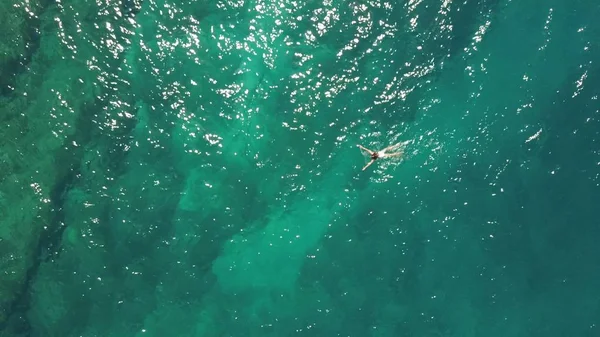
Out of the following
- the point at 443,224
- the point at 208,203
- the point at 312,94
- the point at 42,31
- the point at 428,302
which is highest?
the point at 42,31

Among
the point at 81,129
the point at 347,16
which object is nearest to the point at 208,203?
the point at 81,129

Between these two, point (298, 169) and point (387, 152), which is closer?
point (298, 169)

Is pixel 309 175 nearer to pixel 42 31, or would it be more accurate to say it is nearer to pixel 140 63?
pixel 140 63

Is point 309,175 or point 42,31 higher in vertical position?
point 42,31

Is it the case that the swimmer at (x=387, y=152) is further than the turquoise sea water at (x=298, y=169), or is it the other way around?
the swimmer at (x=387, y=152)

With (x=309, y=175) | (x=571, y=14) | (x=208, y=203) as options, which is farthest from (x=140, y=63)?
(x=571, y=14)

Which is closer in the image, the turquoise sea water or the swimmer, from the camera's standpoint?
the turquoise sea water

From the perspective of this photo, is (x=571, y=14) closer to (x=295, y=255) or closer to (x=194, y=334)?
(x=295, y=255)
